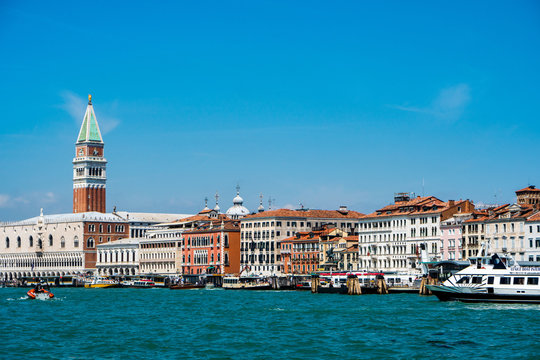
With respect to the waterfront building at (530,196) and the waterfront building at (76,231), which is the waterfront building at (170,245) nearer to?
the waterfront building at (76,231)

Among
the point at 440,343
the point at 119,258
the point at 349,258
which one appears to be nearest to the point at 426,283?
the point at 349,258

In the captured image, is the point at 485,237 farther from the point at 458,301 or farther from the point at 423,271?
the point at 458,301

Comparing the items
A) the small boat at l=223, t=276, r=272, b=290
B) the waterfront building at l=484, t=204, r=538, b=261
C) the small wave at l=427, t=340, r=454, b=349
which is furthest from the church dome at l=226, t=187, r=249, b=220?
the small wave at l=427, t=340, r=454, b=349

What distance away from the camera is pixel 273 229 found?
126 meters

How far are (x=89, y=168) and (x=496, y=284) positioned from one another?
126 m

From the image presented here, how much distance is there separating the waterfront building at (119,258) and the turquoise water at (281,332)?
8743cm

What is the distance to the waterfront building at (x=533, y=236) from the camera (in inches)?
3487

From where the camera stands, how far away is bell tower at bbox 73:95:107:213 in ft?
594

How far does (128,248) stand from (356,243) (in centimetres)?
5340

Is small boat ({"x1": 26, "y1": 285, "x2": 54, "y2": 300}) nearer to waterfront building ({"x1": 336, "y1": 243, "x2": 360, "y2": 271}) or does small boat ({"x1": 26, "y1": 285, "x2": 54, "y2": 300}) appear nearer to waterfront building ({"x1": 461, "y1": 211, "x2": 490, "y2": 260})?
waterfront building ({"x1": 336, "y1": 243, "x2": 360, "y2": 271})

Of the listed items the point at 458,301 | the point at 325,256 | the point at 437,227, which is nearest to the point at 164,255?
the point at 325,256

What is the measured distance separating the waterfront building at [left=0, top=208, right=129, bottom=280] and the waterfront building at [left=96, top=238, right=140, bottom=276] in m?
3.50

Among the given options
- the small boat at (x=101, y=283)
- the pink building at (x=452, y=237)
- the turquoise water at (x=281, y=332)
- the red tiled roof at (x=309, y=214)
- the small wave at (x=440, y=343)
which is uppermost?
the red tiled roof at (x=309, y=214)

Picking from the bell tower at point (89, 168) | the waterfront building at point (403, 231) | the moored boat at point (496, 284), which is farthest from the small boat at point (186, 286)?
the moored boat at point (496, 284)
